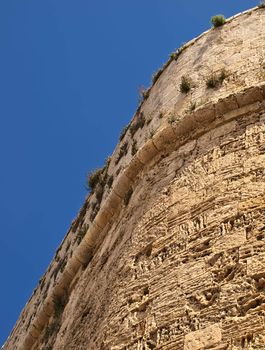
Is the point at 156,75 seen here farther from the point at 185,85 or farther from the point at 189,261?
the point at 189,261

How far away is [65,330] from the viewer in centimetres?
752

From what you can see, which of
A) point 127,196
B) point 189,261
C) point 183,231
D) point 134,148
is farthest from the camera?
point 134,148

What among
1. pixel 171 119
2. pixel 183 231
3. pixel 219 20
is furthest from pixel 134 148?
pixel 183 231

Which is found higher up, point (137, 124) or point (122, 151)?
point (137, 124)

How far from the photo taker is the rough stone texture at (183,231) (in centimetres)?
490

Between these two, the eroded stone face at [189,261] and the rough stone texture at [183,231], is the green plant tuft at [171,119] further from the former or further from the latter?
the eroded stone face at [189,261]

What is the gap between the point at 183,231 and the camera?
5.81m

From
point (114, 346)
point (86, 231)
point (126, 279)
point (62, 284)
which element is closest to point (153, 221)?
point (126, 279)

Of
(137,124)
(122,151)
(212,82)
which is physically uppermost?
(137,124)

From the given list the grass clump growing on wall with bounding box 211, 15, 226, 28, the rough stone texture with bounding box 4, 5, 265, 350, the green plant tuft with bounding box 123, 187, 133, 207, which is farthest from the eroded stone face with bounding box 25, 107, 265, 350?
the grass clump growing on wall with bounding box 211, 15, 226, 28

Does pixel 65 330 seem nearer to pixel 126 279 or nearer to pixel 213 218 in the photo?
pixel 126 279

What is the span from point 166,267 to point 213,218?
55 cm

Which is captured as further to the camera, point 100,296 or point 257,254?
point 100,296

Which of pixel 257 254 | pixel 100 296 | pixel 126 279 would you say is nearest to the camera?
pixel 257 254
